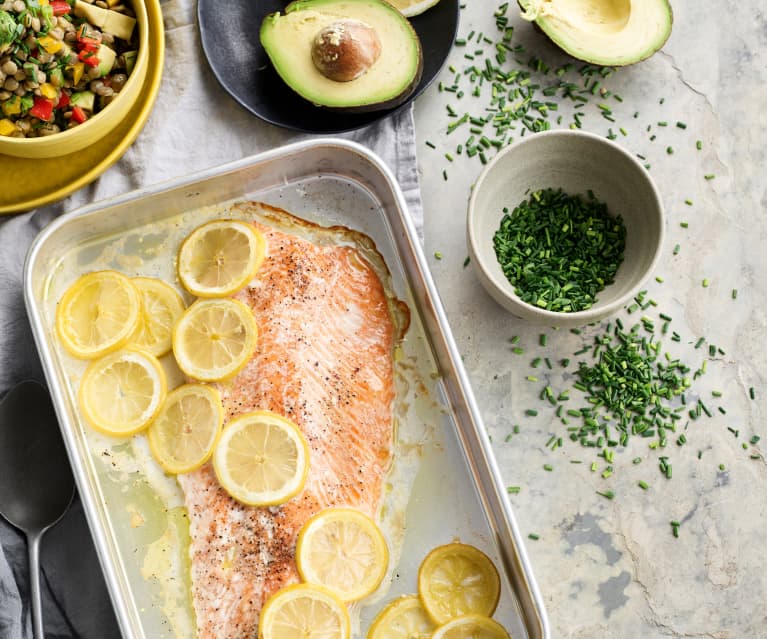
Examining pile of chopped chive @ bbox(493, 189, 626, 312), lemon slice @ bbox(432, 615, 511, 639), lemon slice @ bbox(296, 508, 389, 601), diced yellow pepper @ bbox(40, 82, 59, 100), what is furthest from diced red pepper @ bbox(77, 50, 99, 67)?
lemon slice @ bbox(432, 615, 511, 639)

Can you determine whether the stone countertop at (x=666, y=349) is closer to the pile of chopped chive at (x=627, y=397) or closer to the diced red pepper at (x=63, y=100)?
the pile of chopped chive at (x=627, y=397)

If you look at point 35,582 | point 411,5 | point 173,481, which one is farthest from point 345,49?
point 35,582

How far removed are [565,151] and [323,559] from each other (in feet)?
4.08

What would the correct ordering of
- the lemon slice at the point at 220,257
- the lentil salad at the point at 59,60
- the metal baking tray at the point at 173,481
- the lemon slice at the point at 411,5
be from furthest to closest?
the lemon slice at the point at 411,5 < the lemon slice at the point at 220,257 < the metal baking tray at the point at 173,481 < the lentil salad at the point at 59,60

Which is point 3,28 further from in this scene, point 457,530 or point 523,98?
point 457,530

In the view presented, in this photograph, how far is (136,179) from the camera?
7.22 feet

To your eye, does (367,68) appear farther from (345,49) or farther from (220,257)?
(220,257)

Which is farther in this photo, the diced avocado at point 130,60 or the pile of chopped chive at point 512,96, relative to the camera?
the pile of chopped chive at point 512,96

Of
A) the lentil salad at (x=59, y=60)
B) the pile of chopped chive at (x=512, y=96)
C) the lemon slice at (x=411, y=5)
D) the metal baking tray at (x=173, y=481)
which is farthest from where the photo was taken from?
the pile of chopped chive at (x=512, y=96)

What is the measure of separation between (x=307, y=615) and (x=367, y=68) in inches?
54.0

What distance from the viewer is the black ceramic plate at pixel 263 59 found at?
2.18 meters

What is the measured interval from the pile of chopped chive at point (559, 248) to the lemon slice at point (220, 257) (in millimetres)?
671

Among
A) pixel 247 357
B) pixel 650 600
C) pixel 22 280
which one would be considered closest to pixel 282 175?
pixel 247 357

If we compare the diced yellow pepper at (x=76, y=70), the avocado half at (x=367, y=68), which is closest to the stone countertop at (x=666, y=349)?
the avocado half at (x=367, y=68)
